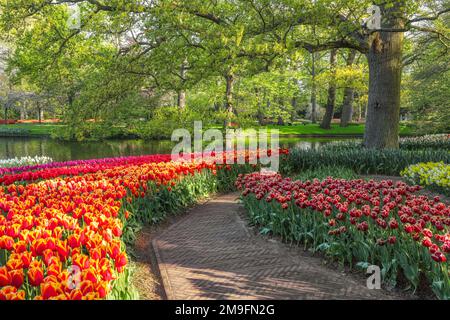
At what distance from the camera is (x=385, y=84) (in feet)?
46.0

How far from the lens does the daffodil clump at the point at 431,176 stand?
8.71 meters

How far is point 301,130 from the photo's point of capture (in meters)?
37.6

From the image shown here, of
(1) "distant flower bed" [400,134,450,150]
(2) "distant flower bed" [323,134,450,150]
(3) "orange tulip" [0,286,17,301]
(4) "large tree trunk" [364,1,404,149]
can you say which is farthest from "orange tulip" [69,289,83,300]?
(1) "distant flower bed" [400,134,450,150]

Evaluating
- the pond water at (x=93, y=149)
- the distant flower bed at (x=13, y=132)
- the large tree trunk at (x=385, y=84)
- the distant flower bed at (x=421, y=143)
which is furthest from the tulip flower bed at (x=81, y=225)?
the distant flower bed at (x=13, y=132)

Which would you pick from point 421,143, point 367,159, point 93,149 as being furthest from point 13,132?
point 367,159

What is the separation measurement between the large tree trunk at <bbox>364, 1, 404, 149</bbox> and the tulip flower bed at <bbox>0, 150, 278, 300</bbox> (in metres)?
6.92

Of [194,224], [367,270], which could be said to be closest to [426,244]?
[367,270]

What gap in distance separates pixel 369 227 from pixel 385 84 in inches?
391

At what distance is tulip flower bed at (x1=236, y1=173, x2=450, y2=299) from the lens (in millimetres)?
4488

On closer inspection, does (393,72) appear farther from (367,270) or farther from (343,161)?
(367,270)

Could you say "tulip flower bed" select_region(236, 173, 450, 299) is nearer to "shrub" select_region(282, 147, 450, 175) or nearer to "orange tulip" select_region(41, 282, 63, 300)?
"orange tulip" select_region(41, 282, 63, 300)

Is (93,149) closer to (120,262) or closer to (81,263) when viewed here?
(120,262)

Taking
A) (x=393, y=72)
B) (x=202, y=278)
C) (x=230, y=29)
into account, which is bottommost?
(x=202, y=278)
